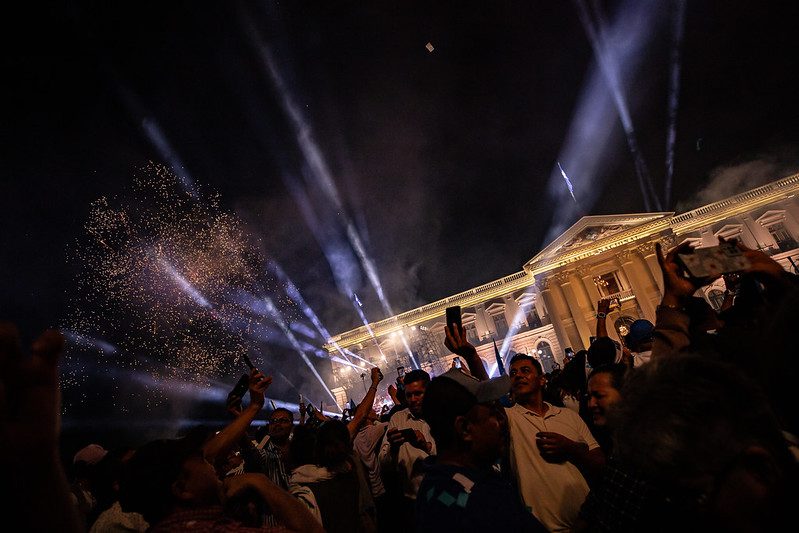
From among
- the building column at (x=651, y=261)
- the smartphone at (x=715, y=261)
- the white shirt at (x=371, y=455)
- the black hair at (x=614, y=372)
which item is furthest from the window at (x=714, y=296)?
the smartphone at (x=715, y=261)

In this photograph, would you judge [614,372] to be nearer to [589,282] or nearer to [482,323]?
[589,282]

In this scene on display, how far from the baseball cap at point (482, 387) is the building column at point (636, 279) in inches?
1463

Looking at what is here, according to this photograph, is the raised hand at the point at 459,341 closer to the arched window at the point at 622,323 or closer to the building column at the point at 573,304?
the arched window at the point at 622,323

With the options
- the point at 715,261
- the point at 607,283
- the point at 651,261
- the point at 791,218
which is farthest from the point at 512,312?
the point at 715,261

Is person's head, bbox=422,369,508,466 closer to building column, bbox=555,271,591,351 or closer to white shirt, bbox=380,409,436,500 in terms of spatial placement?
white shirt, bbox=380,409,436,500

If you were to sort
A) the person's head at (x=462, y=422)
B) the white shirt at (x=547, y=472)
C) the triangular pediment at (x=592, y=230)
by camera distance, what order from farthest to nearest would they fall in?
the triangular pediment at (x=592, y=230)
the white shirt at (x=547, y=472)
the person's head at (x=462, y=422)

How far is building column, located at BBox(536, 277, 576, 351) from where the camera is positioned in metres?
37.3

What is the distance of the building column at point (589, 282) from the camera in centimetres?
3690

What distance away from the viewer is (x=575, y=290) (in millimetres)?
37812

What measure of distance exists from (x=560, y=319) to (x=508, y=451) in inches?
1498

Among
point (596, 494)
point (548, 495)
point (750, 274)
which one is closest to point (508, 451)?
point (548, 495)

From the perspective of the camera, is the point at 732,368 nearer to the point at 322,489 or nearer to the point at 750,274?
the point at 750,274

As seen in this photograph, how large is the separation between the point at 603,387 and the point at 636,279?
128 ft

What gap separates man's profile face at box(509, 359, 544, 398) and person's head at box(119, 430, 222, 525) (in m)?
2.49
